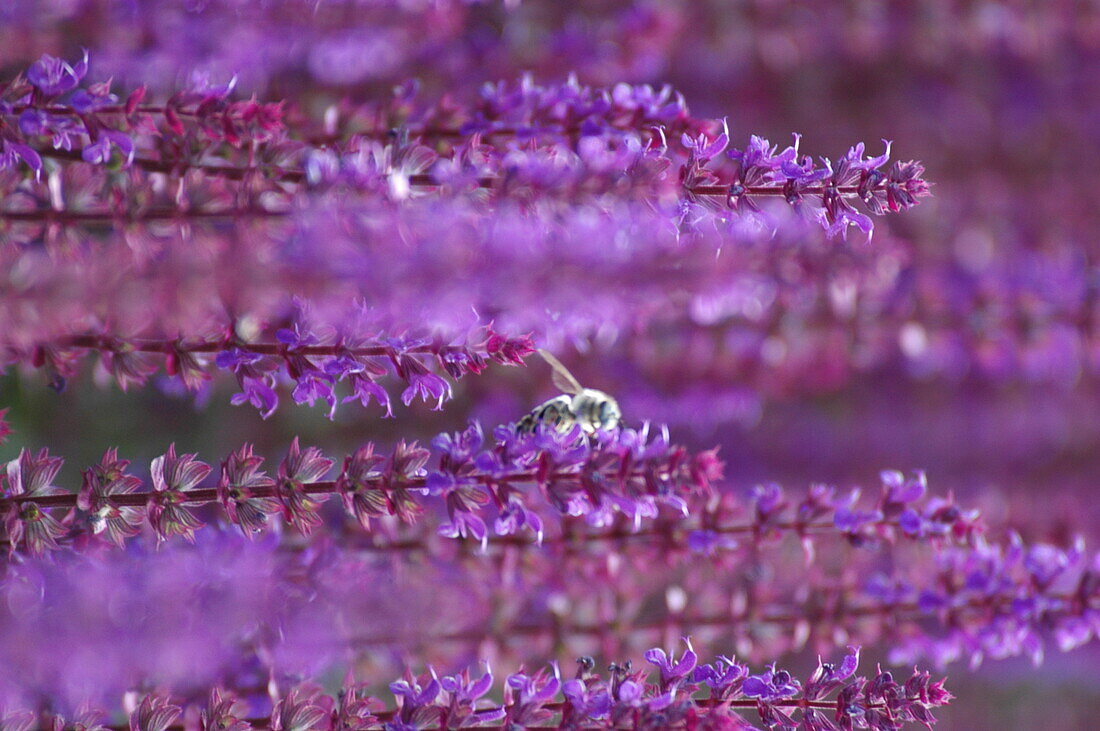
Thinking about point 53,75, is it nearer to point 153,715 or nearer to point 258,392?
point 258,392

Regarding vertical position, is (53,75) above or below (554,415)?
above

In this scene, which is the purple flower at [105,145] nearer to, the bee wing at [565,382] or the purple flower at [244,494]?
the purple flower at [244,494]

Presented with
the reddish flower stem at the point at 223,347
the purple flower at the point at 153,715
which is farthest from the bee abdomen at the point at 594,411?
the purple flower at the point at 153,715

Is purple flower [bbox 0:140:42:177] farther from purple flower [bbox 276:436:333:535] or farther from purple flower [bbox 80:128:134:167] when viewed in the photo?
purple flower [bbox 276:436:333:535]

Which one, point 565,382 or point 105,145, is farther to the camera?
point 565,382

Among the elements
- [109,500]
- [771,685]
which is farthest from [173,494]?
[771,685]

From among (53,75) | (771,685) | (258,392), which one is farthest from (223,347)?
(771,685)

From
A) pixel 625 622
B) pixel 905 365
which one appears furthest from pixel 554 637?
pixel 905 365

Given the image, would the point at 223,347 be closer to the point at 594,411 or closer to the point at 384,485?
the point at 384,485

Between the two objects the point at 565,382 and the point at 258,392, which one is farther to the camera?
the point at 565,382

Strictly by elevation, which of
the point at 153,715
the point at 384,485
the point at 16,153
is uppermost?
the point at 16,153
